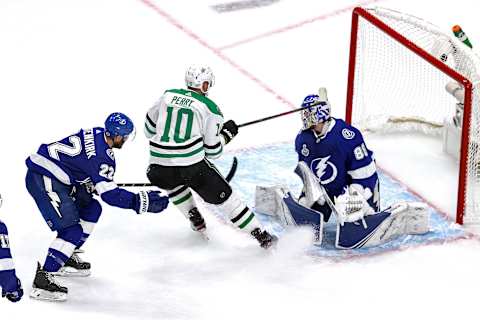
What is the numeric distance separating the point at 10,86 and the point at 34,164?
2.58m

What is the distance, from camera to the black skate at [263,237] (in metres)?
6.55

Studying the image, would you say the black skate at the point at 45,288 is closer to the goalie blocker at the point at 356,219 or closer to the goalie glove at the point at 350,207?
the goalie blocker at the point at 356,219

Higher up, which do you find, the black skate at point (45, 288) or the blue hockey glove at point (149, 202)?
the blue hockey glove at point (149, 202)

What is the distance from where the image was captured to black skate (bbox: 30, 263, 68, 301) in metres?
6.05

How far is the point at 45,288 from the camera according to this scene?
6.05m

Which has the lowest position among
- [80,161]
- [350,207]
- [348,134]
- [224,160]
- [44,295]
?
[44,295]

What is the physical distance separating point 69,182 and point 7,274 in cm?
55

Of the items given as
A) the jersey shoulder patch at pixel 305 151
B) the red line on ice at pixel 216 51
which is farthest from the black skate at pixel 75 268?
the red line on ice at pixel 216 51

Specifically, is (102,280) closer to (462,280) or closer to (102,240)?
(102,240)

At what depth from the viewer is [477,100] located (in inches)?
266

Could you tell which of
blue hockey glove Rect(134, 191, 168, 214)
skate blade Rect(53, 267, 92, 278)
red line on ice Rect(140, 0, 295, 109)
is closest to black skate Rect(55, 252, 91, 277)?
skate blade Rect(53, 267, 92, 278)

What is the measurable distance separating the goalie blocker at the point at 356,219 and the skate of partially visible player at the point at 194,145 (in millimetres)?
215

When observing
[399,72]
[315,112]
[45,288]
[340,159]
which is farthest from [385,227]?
[45,288]

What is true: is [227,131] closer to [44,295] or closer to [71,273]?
[71,273]
